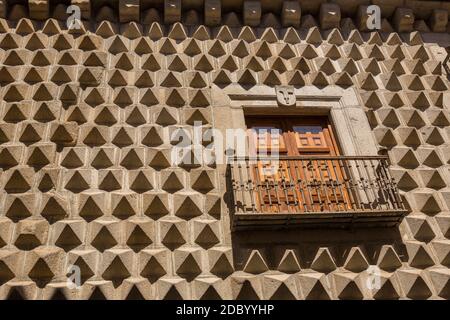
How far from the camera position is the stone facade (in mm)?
4758

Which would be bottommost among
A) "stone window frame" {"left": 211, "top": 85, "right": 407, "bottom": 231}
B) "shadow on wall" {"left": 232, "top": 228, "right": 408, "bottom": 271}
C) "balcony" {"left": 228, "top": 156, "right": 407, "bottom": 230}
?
"shadow on wall" {"left": 232, "top": 228, "right": 408, "bottom": 271}

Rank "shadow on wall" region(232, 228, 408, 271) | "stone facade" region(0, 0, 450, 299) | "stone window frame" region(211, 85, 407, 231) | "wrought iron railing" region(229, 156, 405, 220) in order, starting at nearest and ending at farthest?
"stone facade" region(0, 0, 450, 299), "shadow on wall" region(232, 228, 408, 271), "wrought iron railing" region(229, 156, 405, 220), "stone window frame" region(211, 85, 407, 231)

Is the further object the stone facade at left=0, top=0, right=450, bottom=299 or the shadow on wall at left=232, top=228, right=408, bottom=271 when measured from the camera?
the shadow on wall at left=232, top=228, right=408, bottom=271

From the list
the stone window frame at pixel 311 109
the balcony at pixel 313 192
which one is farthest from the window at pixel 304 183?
the stone window frame at pixel 311 109

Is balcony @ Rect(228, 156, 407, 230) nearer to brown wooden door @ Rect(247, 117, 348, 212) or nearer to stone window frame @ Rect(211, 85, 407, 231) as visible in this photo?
brown wooden door @ Rect(247, 117, 348, 212)

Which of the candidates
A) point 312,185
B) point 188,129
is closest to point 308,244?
point 312,185

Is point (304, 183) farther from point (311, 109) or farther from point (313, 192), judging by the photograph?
point (311, 109)

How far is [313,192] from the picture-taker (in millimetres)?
5484

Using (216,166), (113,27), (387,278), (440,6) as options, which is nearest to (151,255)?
(216,166)

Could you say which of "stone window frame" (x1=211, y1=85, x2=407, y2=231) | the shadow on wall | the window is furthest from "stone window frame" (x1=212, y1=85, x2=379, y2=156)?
the shadow on wall

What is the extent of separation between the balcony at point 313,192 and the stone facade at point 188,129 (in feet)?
0.63

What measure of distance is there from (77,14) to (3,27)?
3.35 ft

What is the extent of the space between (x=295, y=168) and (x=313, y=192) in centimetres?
34

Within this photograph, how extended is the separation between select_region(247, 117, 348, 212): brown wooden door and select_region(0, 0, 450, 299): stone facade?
11.4 inches
